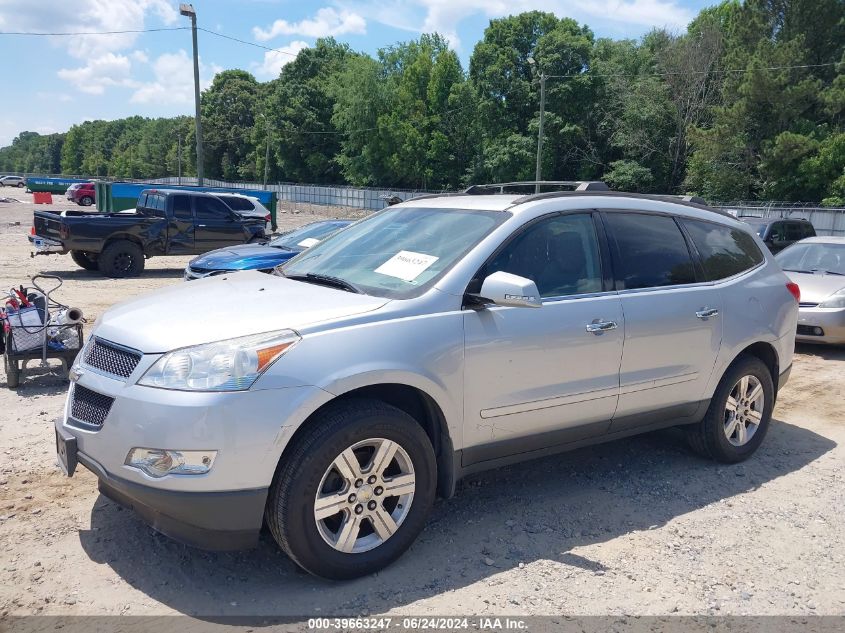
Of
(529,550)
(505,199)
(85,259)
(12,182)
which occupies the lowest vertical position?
(529,550)

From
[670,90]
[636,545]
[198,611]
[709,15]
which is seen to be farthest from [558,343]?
[709,15]

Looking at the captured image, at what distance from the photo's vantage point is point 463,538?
151 inches

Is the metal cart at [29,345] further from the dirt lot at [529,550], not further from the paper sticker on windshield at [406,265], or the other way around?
the paper sticker on windshield at [406,265]

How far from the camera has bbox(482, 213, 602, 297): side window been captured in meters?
3.92

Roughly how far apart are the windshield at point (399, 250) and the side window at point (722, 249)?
68.3 inches

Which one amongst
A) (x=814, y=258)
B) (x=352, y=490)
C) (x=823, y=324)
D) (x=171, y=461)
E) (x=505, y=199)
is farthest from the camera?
(x=814, y=258)

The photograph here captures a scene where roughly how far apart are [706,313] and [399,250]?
2117 mm

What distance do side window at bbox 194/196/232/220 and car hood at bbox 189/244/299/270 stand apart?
21.1 ft

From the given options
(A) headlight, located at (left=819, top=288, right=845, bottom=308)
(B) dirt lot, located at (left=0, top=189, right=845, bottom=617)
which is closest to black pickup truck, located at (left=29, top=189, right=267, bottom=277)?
(B) dirt lot, located at (left=0, top=189, right=845, bottom=617)

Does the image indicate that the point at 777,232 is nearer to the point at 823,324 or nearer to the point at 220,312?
the point at 823,324

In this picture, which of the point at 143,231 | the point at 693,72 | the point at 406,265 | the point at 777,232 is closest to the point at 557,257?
the point at 406,265

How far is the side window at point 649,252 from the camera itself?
436 centimetres

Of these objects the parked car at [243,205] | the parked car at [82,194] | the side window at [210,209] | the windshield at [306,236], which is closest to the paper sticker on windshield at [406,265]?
the windshield at [306,236]

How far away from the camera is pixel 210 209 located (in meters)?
16.4
